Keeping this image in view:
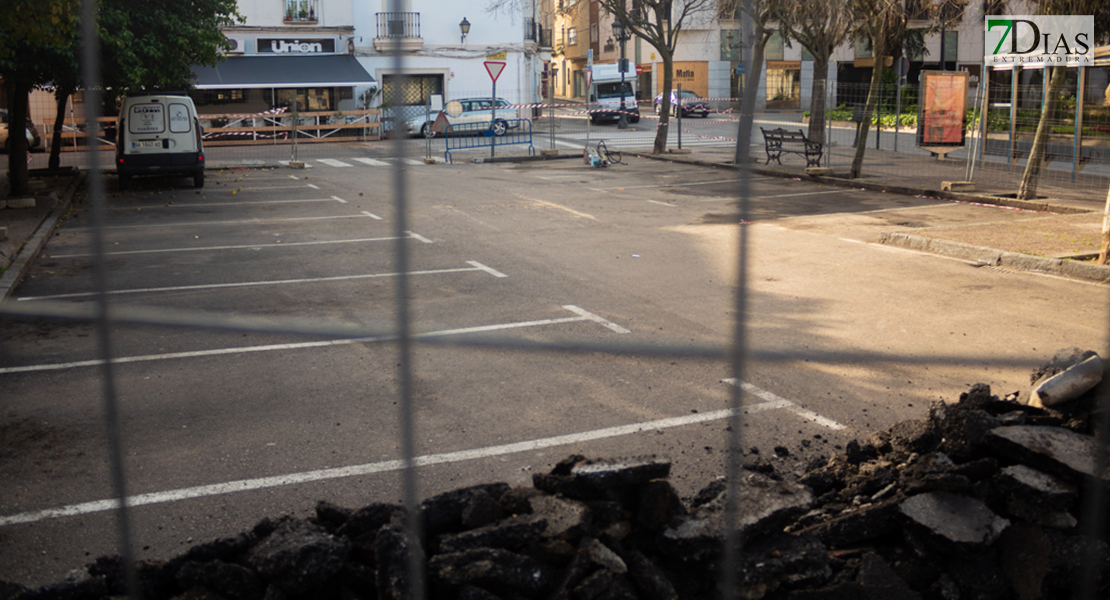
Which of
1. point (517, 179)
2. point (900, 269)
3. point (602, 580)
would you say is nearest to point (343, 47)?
point (517, 179)

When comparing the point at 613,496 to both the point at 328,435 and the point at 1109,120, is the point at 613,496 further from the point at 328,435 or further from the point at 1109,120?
the point at 1109,120

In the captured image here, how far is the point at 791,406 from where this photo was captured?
533cm

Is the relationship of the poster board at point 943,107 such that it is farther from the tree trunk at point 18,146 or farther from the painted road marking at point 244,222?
the tree trunk at point 18,146

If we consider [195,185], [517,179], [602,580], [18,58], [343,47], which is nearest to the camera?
[602,580]

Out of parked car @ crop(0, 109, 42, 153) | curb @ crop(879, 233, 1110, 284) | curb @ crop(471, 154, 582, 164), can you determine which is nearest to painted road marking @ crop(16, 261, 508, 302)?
curb @ crop(879, 233, 1110, 284)

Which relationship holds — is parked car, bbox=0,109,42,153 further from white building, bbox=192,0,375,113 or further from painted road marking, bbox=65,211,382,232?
painted road marking, bbox=65,211,382,232

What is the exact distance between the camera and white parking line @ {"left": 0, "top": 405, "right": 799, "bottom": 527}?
4.05m

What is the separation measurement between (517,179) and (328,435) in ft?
50.5

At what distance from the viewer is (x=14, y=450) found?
4.74 meters

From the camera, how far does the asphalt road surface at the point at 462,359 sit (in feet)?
14.0

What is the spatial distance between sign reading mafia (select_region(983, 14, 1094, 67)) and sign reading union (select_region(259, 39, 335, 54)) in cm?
2626

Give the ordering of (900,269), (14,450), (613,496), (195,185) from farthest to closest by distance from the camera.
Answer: (195,185)
(900,269)
(14,450)
(613,496)

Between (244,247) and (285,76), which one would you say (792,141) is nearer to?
(244,247)

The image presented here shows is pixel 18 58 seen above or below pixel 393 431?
above
